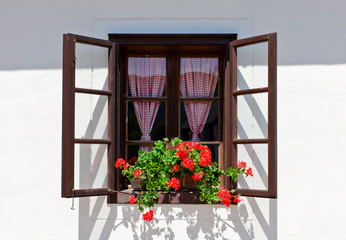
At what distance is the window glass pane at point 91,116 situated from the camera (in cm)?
360

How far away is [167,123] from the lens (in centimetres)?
377

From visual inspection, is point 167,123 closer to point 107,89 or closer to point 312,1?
point 107,89

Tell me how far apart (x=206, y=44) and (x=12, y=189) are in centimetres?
220

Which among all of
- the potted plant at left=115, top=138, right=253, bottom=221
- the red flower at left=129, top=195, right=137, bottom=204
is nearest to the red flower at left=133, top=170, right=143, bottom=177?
the potted plant at left=115, top=138, right=253, bottom=221

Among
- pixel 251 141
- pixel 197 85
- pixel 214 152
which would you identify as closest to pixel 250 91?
pixel 251 141

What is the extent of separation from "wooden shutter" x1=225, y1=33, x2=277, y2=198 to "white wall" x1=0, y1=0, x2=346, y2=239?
28 cm

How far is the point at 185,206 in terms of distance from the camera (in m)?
3.54

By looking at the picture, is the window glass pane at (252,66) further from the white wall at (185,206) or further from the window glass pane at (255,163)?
the window glass pane at (255,163)

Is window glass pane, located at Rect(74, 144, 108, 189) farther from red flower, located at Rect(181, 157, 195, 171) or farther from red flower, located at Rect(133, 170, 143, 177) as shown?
red flower, located at Rect(181, 157, 195, 171)

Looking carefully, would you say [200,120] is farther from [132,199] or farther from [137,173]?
[132,199]

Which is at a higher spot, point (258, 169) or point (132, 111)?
point (132, 111)

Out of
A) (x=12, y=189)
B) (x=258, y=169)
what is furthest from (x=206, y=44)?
(x=12, y=189)

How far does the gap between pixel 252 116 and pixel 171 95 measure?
77cm

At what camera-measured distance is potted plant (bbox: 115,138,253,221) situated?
10.8 feet
